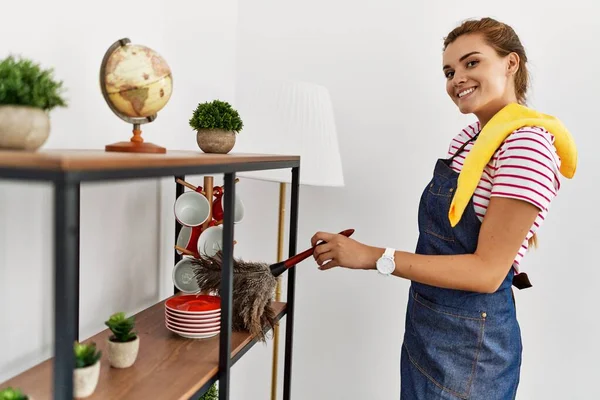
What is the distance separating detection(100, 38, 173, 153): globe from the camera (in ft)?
2.83

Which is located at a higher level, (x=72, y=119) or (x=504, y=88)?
(x=504, y=88)

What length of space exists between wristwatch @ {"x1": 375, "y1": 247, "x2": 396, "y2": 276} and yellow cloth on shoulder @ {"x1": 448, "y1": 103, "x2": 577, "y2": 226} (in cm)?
16

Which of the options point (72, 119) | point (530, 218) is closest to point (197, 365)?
point (72, 119)

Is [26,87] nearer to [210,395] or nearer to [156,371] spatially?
[156,371]

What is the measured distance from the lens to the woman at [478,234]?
1097 millimetres

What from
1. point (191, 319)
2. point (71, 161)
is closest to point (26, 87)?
point (71, 161)

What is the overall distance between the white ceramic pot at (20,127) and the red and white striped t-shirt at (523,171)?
2.87 ft

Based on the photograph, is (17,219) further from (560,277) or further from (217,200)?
(560,277)

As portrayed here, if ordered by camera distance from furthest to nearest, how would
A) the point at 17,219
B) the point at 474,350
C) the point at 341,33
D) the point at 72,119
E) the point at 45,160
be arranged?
the point at 341,33, the point at 474,350, the point at 72,119, the point at 17,219, the point at 45,160

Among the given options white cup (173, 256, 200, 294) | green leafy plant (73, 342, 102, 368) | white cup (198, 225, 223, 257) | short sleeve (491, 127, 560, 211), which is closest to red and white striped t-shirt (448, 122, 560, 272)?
short sleeve (491, 127, 560, 211)

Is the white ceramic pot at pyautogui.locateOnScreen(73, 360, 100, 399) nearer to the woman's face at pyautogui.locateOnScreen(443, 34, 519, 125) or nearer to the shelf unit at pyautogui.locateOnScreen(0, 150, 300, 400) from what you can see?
the shelf unit at pyautogui.locateOnScreen(0, 150, 300, 400)

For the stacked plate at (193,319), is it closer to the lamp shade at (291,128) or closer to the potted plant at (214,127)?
the potted plant at (214,127)

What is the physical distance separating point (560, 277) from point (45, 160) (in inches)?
66.3

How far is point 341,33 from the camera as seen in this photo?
6.08 ft
